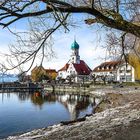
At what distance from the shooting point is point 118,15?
13000 mm

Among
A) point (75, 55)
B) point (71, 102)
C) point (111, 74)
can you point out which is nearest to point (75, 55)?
point (75, 55)

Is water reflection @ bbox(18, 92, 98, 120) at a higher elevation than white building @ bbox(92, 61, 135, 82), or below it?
below

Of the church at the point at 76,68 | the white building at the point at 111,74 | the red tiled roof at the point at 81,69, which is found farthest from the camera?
the red tiled roof at the point at 81,69

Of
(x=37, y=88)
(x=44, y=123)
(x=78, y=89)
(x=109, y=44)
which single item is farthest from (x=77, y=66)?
(x=109, y=44)

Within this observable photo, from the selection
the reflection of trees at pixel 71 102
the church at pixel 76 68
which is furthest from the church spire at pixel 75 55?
the reflection of trees at pixel 71 102

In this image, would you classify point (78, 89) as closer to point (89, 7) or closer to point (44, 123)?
point (44, 123)

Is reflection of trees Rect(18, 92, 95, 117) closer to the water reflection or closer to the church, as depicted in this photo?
the water reflection

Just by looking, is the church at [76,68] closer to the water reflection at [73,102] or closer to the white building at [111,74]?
the white building at [111,74]

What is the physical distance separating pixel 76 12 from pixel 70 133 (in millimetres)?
5708

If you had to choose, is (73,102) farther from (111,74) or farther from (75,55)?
(75,55)

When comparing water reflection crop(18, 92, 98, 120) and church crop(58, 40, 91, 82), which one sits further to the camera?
church crop(58, 40, 91, 82)

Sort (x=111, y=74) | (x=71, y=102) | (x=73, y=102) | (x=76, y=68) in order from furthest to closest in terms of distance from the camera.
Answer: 1. (x=76, y=68)
2. (x=111, y=74)
3. (x=71, y=102)
4. (x=73, y=102)

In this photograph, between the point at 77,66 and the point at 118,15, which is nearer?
the point at 118,15

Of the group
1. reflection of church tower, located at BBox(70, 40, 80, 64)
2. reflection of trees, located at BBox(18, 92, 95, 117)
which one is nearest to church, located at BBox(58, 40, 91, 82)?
reflection of church tower, located at BBox(70, 40, 80, 64)
